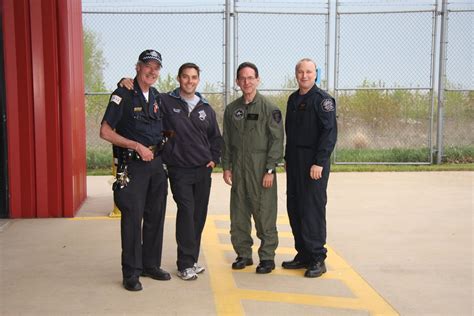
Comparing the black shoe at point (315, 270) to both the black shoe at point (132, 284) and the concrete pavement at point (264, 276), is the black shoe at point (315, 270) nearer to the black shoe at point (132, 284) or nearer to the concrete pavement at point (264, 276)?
the concrete pavement at point (264, 276)

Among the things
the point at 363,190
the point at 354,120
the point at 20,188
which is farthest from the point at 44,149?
the point at 354,120

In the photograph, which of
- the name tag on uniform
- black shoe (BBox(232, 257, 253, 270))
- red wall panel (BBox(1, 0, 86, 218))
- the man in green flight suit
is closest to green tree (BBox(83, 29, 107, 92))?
red wall panel (BBox(1, 0, 86, 218))

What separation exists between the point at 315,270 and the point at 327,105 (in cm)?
137

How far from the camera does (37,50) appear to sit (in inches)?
255

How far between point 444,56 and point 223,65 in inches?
180

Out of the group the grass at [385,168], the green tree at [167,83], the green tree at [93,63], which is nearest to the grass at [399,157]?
the grass at [385,168]

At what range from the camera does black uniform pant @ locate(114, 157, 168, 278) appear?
4242 millimetres

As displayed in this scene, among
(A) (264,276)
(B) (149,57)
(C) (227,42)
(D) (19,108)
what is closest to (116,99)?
(B) (149,57)

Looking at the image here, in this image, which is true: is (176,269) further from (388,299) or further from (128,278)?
(388,299)

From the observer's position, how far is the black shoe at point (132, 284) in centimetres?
421

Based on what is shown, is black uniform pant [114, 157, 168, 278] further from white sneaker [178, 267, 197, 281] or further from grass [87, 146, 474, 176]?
grass [87, 146, 474, 176]

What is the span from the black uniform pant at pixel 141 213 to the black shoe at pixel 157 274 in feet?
0.12

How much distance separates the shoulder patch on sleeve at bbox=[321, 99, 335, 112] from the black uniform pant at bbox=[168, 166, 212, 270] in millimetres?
1075

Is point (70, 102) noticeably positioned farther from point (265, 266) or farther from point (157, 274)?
point (265, 266)
